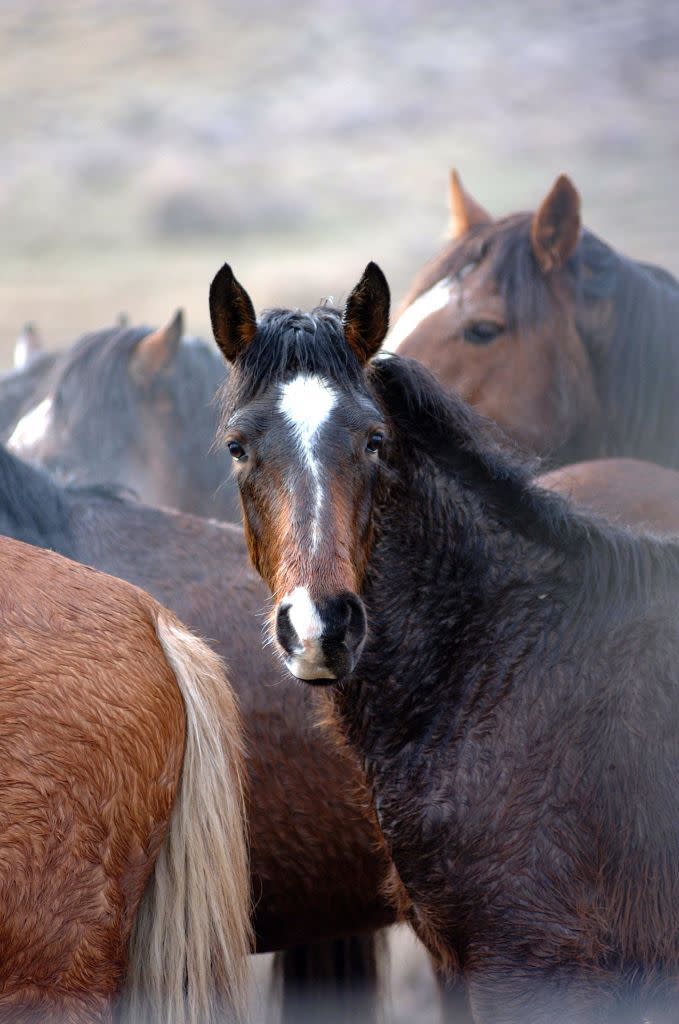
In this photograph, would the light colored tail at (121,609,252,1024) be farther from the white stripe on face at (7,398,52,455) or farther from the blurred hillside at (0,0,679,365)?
the blurred hillside at (0,0,679,365)

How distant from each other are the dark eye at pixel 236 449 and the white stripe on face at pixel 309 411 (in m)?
0.14

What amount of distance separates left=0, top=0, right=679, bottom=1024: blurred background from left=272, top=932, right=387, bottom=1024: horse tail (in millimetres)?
7468

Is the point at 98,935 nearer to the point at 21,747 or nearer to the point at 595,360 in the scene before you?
the point at 21,747

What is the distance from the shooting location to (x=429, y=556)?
2500 mm

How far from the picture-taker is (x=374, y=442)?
7.67 ft

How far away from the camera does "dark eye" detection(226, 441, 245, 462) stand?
236 cm

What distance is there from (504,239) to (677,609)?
206 cm

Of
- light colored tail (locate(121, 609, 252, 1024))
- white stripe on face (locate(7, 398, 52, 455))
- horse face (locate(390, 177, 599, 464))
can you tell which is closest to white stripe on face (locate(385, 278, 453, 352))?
horse face (locate(390, 177, 599, 464))

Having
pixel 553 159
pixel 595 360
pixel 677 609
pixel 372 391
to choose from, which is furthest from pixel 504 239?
pixel 553 159

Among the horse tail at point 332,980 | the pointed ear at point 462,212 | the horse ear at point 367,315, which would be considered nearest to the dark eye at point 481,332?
the pointed ear at point 462,212

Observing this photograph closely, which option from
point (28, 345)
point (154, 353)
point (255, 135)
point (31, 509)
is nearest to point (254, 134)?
point (255, 135)

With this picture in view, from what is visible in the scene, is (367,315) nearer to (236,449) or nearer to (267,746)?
(236,449)

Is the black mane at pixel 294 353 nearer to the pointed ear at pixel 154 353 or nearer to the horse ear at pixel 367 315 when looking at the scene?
the horse ear at pixel 367 315

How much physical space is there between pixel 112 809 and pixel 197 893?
1.10 ft
